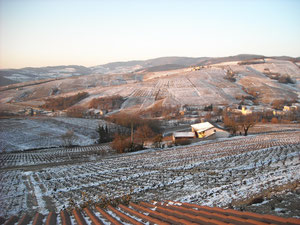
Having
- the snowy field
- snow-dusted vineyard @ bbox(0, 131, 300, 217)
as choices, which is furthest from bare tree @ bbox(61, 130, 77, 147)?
snow-dusted vineyard @ bbox(0, 131, 300, 217)

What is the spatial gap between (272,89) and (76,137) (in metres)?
96.6

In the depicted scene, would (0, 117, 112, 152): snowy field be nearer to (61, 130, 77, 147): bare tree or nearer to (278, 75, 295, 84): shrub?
(61, 130, 77, 147): bare tree

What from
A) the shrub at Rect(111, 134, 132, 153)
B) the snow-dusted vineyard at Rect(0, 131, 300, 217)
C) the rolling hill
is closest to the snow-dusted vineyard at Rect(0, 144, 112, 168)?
the shrub at Rect(111, 134, 132, 153)

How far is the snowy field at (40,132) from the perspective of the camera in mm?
42562

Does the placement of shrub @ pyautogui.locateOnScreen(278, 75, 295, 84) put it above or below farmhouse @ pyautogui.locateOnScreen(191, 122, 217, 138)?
above

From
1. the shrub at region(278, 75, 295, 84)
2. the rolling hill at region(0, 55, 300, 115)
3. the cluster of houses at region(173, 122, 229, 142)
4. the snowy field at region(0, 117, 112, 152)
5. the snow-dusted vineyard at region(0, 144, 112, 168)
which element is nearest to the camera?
the snow-dusted vineyard at region(0, 144, 112, 168)

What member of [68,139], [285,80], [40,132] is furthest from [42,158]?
[285,80]

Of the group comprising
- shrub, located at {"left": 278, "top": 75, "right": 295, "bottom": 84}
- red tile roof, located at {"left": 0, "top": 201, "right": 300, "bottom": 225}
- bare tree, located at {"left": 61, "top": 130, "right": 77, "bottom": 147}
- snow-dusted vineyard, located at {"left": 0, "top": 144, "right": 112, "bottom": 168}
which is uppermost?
shrub, located at {"left": 278, "top": 75, "right": 295, "bottom": 84}

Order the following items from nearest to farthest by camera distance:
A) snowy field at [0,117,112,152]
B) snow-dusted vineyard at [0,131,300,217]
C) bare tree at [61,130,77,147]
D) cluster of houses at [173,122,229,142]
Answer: snow-dusted vineyard at [0,131,300,217] < snowy field at [0,117,112,152] < cluster of houses at [173,122,229,142] < bare tree at [61,130,77,147]

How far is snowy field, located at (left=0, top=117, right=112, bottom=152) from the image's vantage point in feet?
140

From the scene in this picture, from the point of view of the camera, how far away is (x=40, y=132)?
168ft

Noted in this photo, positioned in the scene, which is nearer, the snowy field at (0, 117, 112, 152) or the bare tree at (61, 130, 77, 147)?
the snowy field at (0, 117, 112, 152)

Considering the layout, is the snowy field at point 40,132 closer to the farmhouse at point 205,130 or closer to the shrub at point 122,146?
the shrub at point 122,146

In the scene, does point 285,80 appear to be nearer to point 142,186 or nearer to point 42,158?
point 42,158
